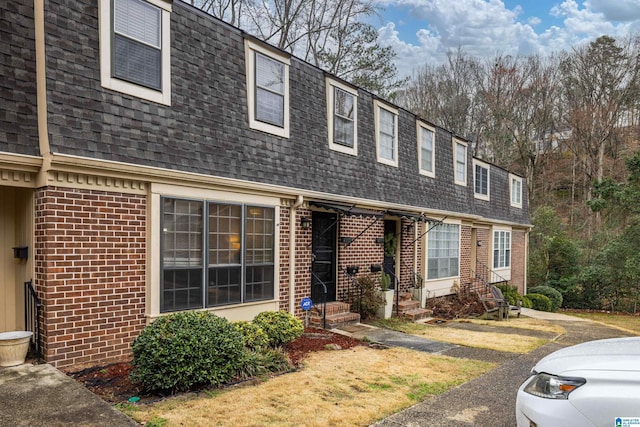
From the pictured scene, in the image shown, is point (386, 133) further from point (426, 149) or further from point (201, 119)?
point (201, 119)

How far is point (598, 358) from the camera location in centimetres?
325

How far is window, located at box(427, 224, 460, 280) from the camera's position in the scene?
13723 millimetres

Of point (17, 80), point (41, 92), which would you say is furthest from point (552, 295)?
point (17, 80)

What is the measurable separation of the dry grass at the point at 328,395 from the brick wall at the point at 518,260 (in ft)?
49.1

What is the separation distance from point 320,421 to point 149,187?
4.13 metres

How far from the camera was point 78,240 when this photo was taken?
5.82 metres

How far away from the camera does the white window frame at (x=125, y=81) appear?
6086 millimetres

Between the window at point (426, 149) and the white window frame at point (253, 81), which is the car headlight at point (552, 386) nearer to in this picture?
the white window frame at point (253, 81)

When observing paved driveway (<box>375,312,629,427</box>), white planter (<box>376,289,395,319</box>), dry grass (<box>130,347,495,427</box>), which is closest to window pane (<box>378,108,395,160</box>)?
white planter (<box>376,289,395,319</box>)

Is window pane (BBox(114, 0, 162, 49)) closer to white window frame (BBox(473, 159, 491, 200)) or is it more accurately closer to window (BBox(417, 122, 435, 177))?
window (BBox(417, 122, 435, 177))

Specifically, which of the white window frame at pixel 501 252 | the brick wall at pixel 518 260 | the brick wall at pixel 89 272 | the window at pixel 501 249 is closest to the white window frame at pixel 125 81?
the brick wall at pixel 89 272

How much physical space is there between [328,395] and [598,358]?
302 centimetres

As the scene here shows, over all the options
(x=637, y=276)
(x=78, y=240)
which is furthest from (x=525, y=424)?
(x=637, y=276)

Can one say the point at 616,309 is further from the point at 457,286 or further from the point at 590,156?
the point at 590,156
